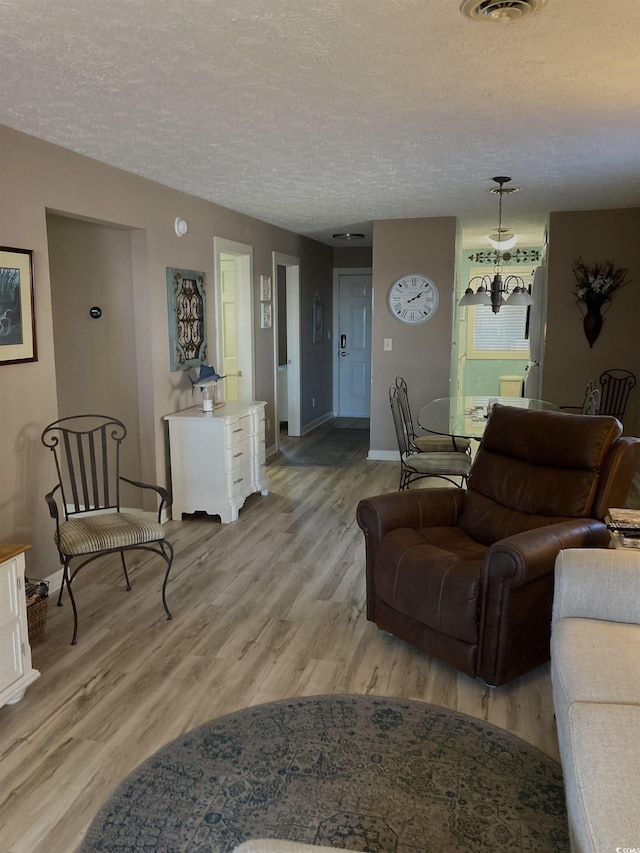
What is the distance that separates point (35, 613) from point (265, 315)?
4316 mm

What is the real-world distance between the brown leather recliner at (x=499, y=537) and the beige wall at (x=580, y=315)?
331 cm

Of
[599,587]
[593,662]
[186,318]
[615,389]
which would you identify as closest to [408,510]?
[599,587]

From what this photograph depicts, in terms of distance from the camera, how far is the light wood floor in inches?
86.4

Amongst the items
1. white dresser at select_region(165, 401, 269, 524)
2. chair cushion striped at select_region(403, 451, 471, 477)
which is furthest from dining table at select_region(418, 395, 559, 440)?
white dresser at select_region(165, 401, 269, 524)

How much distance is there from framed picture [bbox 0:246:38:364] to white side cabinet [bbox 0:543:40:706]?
3.69 feet

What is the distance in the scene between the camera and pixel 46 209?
3.56 meters

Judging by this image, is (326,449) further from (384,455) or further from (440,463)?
(440,463)

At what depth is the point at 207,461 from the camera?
4773 mm

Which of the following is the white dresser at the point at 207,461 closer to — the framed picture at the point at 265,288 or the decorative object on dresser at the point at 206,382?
the decorative object on dresser at the point at 206,382

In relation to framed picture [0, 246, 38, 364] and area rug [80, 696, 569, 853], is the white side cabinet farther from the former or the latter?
framed picture [0, 246, 38, 364]

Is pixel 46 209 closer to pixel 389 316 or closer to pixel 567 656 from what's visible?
pixel 567 656

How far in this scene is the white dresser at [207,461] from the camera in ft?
15.5

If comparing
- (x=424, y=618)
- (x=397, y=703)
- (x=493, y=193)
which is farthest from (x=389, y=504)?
(x=493, y=193)

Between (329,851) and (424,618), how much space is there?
5.93 ft
